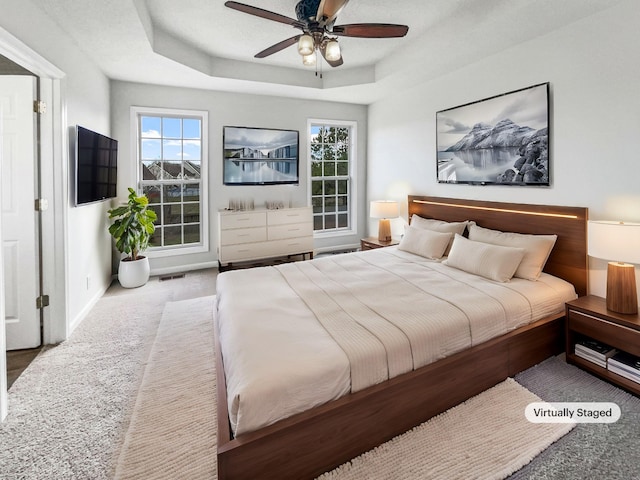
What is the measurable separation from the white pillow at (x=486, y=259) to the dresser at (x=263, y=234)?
260 cm

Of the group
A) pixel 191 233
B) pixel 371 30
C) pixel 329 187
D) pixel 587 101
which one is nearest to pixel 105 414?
pixel 371 30

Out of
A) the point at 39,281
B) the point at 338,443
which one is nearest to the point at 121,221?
the point at 39,281

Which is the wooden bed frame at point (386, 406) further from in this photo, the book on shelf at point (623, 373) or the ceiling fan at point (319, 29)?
the ceiling fan at point (319, 29)

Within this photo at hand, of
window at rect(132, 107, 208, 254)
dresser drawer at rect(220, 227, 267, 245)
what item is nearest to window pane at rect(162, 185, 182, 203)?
window at rect(132, 107, 208, 254)

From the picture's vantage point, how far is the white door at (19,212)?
2605 mm

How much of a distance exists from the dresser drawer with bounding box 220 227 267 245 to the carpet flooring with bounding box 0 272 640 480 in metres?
1.84

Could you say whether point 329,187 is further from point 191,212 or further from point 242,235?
point 191,212

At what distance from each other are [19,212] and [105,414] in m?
1.84

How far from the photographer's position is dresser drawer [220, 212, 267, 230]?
4727mm

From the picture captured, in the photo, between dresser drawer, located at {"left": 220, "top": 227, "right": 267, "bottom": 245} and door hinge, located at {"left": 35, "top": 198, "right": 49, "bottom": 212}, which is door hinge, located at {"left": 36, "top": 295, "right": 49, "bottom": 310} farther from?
dresser drawer, located at {"left": 220, "top": 227, "right": 267, "bottom": 245}

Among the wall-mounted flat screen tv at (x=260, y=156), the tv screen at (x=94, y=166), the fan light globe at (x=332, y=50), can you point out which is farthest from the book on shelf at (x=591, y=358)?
the tv screen at (x=94, y=166)

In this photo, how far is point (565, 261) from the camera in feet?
9.59

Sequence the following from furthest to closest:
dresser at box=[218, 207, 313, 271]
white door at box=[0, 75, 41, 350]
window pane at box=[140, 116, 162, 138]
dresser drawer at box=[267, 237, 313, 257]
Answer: dresser drawer at box=[267, 237, 313, 257]
dresser at box=[218, 207, 313, 271]
window pane at box=[140, 116, 162, 138]
white door at box=[0, 75, 41, 350]

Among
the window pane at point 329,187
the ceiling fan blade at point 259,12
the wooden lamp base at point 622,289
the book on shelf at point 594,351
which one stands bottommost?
the book on shelf at point 594,351
